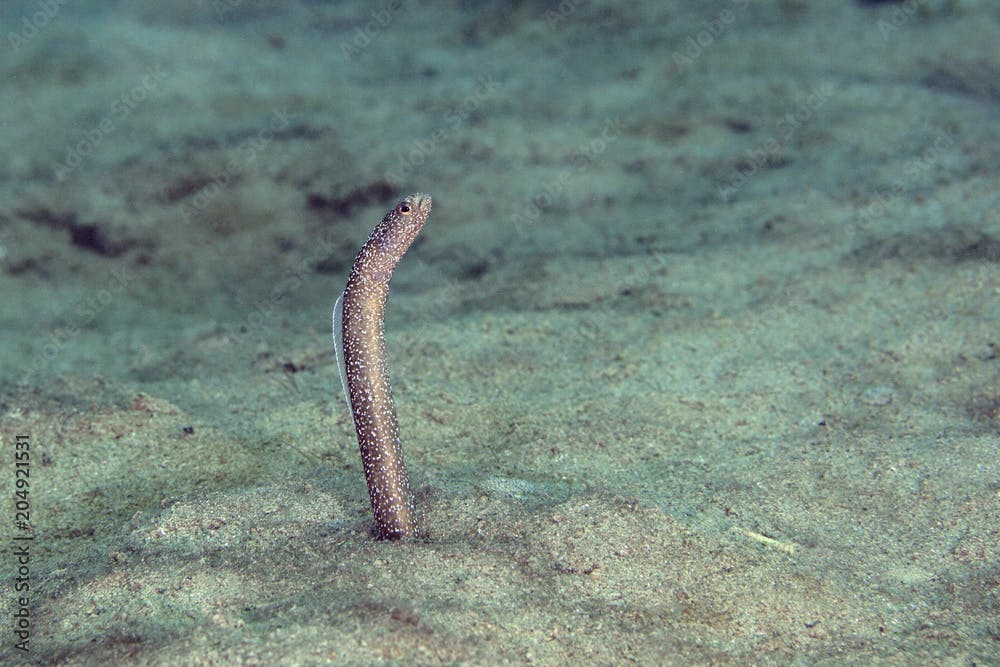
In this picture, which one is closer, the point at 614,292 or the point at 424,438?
the point at 424,438

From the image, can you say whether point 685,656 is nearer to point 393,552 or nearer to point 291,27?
point 393,552

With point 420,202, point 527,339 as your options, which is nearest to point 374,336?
point 420,202

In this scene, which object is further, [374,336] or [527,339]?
[527,339]

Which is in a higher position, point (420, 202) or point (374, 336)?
point (420, 202)

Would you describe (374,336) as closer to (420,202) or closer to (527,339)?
(420,202)

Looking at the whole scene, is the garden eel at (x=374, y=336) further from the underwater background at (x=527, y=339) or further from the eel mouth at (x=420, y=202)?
the underwater background at (x=527, y=339)

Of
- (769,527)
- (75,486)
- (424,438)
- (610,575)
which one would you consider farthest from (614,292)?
(75,486)
